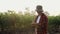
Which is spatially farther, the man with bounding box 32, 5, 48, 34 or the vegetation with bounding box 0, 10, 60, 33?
the vegetation with bounding box 0, 10, 60, 33

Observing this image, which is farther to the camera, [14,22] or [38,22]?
[14,22]

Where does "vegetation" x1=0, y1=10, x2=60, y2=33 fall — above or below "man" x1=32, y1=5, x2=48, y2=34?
below

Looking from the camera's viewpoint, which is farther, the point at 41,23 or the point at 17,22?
the point at 17,22

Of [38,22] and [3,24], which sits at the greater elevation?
[38,22]

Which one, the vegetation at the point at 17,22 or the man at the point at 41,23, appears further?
the vegetation at the point at 17,22

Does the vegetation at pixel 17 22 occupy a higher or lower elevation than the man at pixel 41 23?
lower

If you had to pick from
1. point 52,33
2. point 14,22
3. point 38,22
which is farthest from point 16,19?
point 38,22

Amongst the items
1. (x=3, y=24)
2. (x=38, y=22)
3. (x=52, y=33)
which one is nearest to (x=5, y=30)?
(x=3, y=24)

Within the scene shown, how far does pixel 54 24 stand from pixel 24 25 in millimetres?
1564

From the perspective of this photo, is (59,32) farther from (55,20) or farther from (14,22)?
(14,22)

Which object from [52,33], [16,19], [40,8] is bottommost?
[52,33]

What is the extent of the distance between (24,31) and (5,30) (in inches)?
36.0

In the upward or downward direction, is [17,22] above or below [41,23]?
below

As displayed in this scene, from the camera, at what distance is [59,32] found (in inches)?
496
